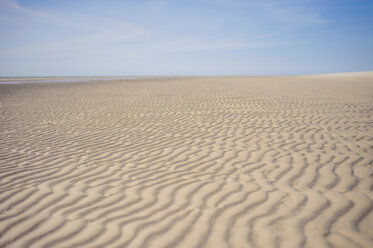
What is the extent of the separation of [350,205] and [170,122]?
524cm

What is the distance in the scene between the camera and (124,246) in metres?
2.06

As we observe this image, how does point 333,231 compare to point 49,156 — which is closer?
point 333,231

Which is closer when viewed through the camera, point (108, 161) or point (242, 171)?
point (242, 171)

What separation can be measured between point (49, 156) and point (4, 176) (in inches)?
35.1

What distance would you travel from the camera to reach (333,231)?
2.17 meters

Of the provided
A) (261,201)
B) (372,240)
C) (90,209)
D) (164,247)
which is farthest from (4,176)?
(372,240)

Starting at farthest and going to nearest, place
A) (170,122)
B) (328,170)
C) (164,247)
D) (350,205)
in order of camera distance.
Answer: (170,122) → (328,170) → (350,205) → (164,247)

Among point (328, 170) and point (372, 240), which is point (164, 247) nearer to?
point (372, 240)

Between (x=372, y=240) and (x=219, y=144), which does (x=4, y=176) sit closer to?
(x=219, y=144)

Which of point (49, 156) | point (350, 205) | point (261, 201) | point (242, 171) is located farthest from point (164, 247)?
point (49, 156)

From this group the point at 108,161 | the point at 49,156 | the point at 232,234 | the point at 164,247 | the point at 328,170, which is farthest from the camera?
the point at 49,156

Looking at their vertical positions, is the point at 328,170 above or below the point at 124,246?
above

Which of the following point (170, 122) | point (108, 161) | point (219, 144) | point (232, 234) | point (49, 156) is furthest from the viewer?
point (170, 122)

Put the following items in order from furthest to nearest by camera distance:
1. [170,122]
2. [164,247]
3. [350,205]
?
[170,122] → [350,205] → [164,247]
